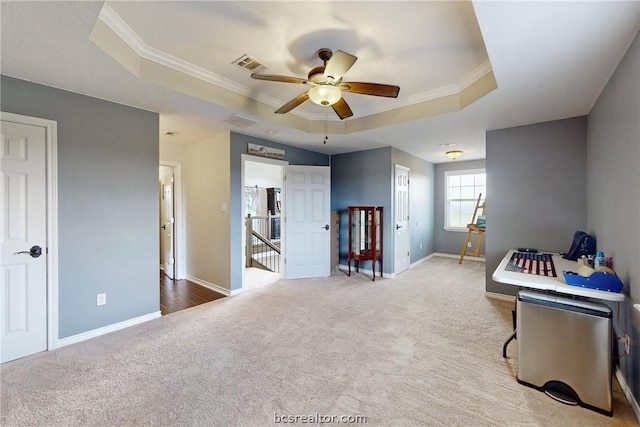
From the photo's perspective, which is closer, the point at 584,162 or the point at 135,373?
the point at 135,373

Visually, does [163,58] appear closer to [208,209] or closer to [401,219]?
[208,209]

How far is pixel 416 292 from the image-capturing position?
4.07 m

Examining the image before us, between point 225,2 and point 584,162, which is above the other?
point 225,2

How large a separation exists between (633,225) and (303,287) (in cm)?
364

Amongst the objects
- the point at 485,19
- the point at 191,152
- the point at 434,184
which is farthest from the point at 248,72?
the point at 434,184

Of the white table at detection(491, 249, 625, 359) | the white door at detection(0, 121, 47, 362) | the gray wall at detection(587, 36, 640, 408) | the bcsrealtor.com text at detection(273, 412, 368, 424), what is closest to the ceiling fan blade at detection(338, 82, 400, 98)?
the gray wall at detection(587, 36, 640, 408)

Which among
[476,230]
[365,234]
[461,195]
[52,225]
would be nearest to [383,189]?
[365,234]

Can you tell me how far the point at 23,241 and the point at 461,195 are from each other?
7.51m

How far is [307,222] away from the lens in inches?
195

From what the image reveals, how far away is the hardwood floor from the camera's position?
11.6 feet

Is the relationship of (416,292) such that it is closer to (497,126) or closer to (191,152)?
(497,126)

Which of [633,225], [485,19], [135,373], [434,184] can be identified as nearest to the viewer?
[485,19]

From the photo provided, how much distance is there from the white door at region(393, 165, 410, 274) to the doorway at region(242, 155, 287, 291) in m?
2.11

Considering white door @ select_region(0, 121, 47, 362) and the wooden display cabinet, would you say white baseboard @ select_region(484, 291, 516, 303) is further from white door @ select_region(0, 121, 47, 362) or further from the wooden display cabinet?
white door @ select_region(0, 121, 47, 362)
